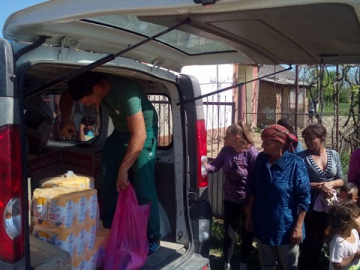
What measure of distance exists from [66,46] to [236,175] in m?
2.45

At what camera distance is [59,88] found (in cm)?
433

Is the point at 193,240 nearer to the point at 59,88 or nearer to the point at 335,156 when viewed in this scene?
the point at 335,156

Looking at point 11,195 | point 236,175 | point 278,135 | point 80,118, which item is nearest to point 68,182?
point 11,195

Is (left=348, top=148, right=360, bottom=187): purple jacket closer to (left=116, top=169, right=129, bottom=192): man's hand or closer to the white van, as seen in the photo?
the white van

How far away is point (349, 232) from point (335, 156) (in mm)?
885

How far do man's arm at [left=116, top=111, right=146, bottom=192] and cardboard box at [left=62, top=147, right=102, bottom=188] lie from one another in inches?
38.3

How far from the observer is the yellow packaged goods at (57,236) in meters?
2.46

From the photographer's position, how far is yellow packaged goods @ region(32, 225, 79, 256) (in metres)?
2.46

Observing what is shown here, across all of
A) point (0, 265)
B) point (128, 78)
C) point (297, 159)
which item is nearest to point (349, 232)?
point (297, 159)

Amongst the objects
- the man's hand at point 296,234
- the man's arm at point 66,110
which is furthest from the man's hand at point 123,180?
the man's hand at point 296,234


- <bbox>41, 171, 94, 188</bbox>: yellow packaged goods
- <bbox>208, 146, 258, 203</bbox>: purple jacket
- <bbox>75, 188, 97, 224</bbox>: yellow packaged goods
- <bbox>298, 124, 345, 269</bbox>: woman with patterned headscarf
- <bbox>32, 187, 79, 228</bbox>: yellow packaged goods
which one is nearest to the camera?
<bbox>32, 187, 79, 228</bbox>: yellow packaged goods

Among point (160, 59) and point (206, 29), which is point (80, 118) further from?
point (206, 29)

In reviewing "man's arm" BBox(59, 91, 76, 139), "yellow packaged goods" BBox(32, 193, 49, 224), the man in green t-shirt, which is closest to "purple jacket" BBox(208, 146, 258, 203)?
the man in green t-shirt

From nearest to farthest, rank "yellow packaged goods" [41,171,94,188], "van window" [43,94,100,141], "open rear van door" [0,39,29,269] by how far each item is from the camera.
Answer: "open rear van door" [0,39,29,269], "yellow packaged goods" [41,171,94,188], "van window" [43,94,100,141]
